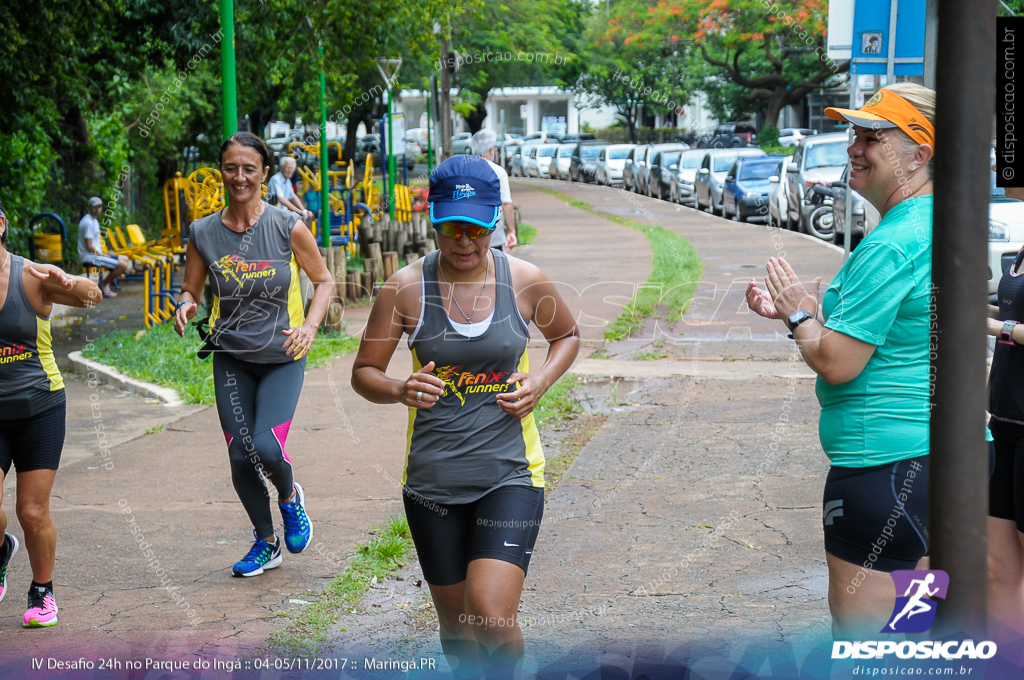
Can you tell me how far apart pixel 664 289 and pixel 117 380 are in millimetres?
7175

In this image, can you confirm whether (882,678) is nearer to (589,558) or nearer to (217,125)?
(589,558)

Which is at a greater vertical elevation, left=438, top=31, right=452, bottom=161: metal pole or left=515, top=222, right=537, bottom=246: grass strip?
left=438, top=31, right=452, bottom=161: metal pole

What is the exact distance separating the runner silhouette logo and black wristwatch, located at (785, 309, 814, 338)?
0.75m

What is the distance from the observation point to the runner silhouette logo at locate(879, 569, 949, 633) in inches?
89.4

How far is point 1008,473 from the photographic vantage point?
11.9 ft

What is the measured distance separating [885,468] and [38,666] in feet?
10.1

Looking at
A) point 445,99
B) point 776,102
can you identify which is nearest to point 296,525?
point 445,99

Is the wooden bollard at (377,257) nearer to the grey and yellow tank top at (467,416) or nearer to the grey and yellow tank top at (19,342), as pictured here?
the grey and yellow tank top at (19,342)

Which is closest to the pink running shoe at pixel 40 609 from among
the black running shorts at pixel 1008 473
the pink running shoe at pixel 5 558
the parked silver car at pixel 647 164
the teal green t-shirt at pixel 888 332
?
the pink running shoe at pixel 5 558

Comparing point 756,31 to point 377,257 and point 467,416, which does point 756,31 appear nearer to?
point 377,257

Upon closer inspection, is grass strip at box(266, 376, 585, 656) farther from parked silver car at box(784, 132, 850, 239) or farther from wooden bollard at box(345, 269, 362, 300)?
parked silver car at box(784, 132, 850, 239)

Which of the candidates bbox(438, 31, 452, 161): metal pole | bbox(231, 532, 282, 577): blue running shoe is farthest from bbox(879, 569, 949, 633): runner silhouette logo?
bbox(438, 31, 452, 161): metal pole

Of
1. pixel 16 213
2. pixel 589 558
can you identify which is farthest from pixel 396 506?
pixel 16 213

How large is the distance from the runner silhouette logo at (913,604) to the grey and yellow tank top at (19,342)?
340cm
